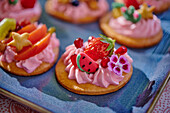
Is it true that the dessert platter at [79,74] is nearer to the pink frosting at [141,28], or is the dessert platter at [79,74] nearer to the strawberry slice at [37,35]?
the strawberry slice at [37,35]

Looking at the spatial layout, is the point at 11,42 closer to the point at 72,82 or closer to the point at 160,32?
the point at 72,82

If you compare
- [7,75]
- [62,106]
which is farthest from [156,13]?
[7,75]

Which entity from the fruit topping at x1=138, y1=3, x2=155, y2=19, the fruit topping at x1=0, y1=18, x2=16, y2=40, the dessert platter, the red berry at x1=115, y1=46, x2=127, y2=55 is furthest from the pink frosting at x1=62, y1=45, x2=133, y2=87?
the fruit topping at x1=138, y1=3, x2=155, y2=19

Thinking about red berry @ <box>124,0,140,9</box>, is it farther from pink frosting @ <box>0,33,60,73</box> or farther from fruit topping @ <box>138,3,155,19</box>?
pink frosting @ <box>0,33,60,73</box>

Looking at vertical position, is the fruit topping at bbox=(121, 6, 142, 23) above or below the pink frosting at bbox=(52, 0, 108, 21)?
above

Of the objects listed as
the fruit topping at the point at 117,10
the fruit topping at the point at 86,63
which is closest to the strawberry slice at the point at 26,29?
the fruit topping at the point at 86,63

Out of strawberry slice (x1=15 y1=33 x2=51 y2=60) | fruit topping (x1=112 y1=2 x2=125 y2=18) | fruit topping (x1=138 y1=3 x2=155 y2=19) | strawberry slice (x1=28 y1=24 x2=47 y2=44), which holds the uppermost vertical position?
fruit topping (x1=138 y1=3 x2=155 y2=19)
